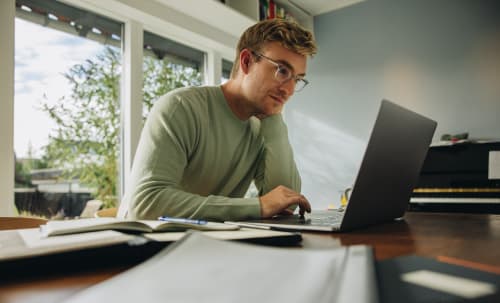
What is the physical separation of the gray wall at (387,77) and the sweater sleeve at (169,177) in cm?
267

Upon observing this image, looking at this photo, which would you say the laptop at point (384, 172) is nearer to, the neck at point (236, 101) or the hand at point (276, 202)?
the hand at point (276, 202)

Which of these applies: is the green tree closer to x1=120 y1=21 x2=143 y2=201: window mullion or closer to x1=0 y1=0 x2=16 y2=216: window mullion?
x1=120 y1=21 x2=143 y2=201: window mullion

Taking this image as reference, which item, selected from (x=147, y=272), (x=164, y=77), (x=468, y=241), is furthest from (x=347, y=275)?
(x=164, y=77)

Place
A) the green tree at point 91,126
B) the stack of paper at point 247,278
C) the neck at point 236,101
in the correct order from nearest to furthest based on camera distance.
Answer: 1. the stack of paper at point 247,278
2. the neck at point 236,101
3. the green tree at point 91,126

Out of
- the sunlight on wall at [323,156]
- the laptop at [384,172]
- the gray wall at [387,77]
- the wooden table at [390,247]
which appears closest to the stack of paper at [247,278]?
the wooden table at [390,247]

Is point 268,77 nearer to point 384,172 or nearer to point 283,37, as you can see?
point 283,37

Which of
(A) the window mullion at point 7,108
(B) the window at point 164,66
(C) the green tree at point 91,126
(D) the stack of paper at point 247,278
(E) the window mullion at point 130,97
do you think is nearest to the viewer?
(D) the stack of paper at point 247,278

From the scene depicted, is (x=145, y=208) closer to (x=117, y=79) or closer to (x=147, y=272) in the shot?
(x=147, y=272)

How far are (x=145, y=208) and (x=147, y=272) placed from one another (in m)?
0.66

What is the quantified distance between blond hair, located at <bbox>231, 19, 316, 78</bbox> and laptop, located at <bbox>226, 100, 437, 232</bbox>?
0.59 metres

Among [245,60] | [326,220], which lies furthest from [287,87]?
[326,220]

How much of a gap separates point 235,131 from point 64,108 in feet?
4.54

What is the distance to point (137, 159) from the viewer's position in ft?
3.60

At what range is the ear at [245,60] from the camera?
1.48m
